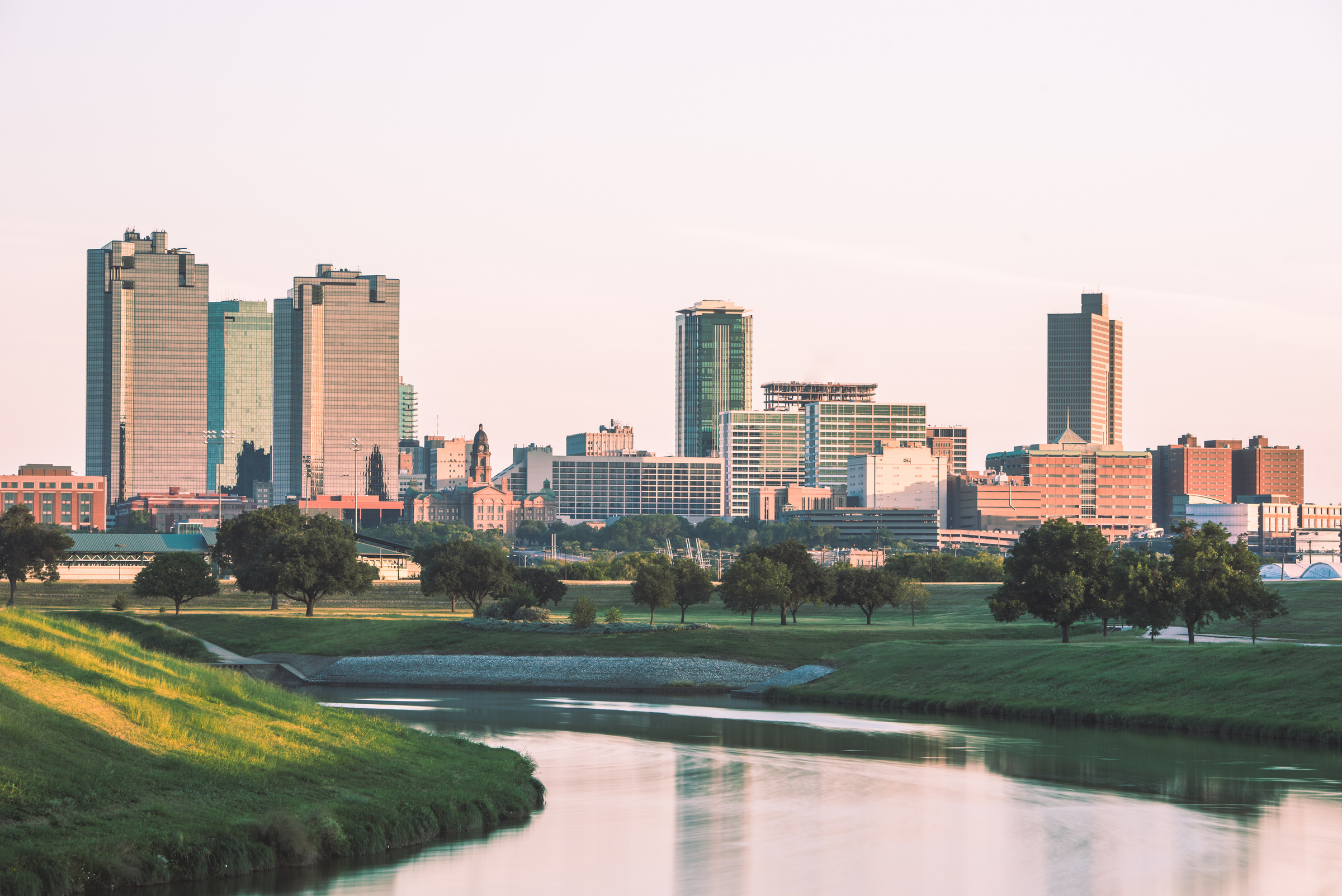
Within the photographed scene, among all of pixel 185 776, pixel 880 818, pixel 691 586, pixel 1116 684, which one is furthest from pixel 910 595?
pixel 185 776

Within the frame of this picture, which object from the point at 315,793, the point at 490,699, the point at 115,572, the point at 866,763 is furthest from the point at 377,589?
the point at 315,793

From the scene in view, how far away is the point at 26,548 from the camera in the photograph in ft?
452

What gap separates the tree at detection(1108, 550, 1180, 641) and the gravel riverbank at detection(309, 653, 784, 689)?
66.2 ft

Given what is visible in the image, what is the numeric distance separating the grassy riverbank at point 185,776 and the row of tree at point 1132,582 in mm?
46888

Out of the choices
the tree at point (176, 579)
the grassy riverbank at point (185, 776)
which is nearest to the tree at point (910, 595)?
the tree at point (176, 579)

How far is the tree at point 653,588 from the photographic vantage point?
123000 mm

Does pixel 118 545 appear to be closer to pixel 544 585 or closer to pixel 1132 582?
pixel 544 585

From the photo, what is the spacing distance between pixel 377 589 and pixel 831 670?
80768 millimetres

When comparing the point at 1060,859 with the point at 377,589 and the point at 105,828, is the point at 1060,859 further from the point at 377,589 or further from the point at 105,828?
the point at 377,589

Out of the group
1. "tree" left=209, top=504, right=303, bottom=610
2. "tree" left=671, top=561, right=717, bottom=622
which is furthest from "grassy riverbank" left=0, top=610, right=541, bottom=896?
"tree" left=209, top=504, right=303, bottom=610

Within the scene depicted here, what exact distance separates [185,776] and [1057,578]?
64.3 meters

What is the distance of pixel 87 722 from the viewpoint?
3822 cm

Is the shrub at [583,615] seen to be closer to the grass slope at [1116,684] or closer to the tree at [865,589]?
the tree at [865,589]

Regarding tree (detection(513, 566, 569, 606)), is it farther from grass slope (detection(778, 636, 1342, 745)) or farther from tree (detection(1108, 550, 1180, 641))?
tree (detection(1108, 550, 1180, 641))
